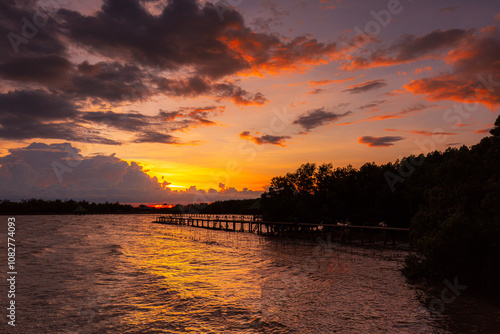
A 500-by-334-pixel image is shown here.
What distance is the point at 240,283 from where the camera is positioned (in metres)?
17.3

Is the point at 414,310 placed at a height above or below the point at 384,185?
below

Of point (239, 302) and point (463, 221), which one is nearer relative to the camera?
point (239, 302)

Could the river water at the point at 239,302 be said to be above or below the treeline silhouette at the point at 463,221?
below

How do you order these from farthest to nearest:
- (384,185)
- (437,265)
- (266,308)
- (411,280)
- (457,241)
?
1. (384,185)
2. (411,280)
3. (437,265)
4. (457,241)
5. (266,308)

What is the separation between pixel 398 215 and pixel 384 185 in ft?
16.3

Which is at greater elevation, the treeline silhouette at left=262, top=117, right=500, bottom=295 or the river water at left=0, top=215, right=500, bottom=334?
the treeline silhouette at left=262, top=117, right=500, bottom=295

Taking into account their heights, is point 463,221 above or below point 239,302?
above

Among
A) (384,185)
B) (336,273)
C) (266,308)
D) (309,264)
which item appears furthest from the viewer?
(384,185)

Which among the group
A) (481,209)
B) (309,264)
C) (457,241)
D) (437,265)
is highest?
(481,209)

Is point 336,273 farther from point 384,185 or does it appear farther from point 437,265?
point 384,185

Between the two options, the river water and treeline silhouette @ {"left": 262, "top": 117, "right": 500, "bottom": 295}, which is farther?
treeline silhouette @ {"left": 262, "top": 117, "right": 500, "bottom": 295}

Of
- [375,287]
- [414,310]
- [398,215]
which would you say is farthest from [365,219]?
[414,310]

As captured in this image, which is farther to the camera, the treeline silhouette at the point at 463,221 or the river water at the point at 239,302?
the treeline silhouette at the point at 463,221

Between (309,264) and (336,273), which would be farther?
(309,264)
